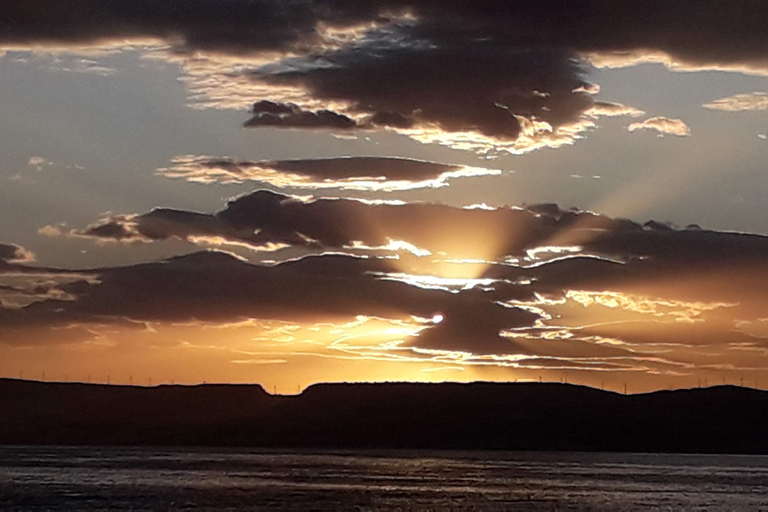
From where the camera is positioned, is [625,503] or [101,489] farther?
[101,489]

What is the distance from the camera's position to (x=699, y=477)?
19850cm

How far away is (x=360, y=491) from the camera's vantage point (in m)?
127

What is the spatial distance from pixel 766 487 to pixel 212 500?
9023 centimetres

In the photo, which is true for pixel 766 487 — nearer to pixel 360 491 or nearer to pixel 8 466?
pixel 360 491

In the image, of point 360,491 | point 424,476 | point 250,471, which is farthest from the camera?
point 250,471

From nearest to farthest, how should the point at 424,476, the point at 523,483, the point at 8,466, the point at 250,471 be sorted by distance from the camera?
the point at 523,483 < the point at 424,476 < the point at 250,471 < the point at 8,466

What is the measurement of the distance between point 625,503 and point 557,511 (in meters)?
16.8

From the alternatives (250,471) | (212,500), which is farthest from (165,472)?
(212,500)

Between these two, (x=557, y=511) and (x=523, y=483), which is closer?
(x=557, y=511)

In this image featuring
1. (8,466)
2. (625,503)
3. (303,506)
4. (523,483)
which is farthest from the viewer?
(8,466)

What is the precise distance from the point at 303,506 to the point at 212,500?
10478 mm

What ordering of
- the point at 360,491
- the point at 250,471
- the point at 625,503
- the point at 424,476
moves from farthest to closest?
1. the point at 250,471
2. the point at 424,476
3. the point at 360,491
4. the point at 625,503

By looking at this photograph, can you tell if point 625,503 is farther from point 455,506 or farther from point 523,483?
point 523,483

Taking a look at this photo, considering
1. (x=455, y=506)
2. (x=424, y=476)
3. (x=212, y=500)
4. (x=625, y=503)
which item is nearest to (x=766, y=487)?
(x=424, y=476)
